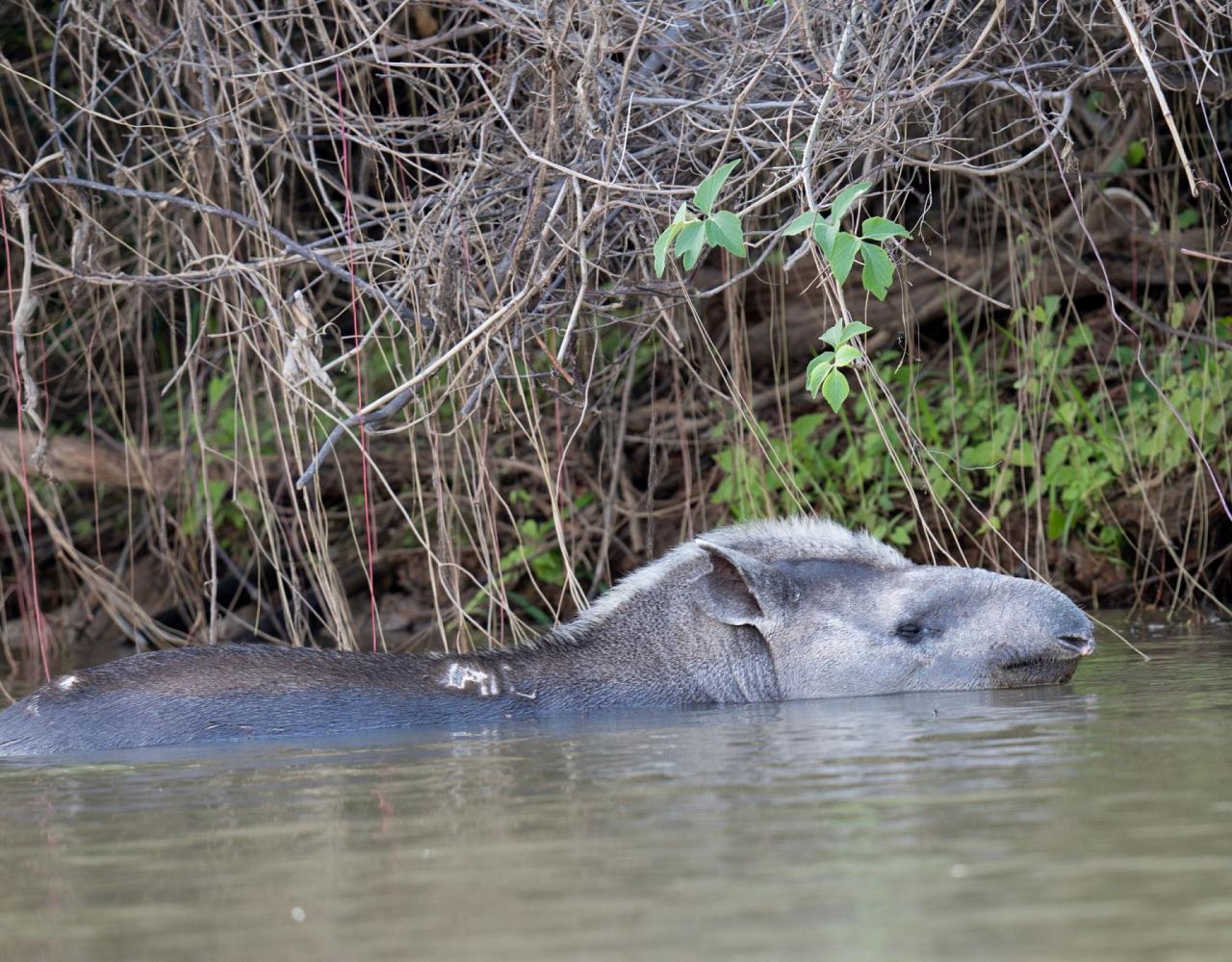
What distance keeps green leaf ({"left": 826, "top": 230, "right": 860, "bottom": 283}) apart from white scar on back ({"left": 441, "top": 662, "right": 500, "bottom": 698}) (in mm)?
1916

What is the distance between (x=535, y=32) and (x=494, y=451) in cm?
379

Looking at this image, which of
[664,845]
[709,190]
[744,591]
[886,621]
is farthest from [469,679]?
[664,845]

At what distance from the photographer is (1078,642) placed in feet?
19.8

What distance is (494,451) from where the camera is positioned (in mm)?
10133

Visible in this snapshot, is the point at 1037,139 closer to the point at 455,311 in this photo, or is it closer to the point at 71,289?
the point at 455,311

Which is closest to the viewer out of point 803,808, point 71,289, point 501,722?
point 803,808

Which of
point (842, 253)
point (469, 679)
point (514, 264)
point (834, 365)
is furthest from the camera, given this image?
point (514, 264)

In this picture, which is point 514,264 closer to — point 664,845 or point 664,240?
point 664,240

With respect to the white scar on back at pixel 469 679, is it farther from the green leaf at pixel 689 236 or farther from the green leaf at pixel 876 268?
the green leaf at pixel 876 268

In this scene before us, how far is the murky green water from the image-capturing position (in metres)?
2.74

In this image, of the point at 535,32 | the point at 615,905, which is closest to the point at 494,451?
the point at 535,32

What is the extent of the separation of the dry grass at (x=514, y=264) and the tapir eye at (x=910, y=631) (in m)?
0.56

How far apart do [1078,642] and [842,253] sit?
5.94ft

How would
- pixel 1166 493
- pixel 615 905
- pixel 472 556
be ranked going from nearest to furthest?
pixel 615 905
pixel 1166 493
pixel 472 556
